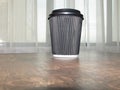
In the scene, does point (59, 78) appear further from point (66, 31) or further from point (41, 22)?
point (41, 22)

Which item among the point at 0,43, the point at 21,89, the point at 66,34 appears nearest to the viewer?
the point at 21,89

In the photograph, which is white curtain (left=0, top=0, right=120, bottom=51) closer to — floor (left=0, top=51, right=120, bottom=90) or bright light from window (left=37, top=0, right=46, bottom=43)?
bright light from window (left=37, top=0, right=46, bottom=43)

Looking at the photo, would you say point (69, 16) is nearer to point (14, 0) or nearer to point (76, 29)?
point (76, 29)

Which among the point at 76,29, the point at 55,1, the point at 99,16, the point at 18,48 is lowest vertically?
the point at 18,48

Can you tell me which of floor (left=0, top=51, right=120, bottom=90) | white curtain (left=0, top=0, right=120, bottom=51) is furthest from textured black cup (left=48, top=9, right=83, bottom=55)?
white curtain (left=0, top=0, right=120, bottom=51)

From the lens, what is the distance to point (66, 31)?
1056mm

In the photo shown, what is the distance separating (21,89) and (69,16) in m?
0.78

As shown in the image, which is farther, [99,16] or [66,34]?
[99,16]

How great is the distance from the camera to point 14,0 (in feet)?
6.47

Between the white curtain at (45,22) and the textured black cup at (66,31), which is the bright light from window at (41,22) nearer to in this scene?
the white curtain at (45,22)

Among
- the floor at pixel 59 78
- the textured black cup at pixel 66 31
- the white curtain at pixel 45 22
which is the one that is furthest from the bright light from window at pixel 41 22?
the floor at pixel 59 78

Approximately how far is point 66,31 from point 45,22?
975mm

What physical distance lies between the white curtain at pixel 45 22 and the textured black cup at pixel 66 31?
0.92 m

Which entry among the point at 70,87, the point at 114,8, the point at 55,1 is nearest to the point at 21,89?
the point at 70,87
